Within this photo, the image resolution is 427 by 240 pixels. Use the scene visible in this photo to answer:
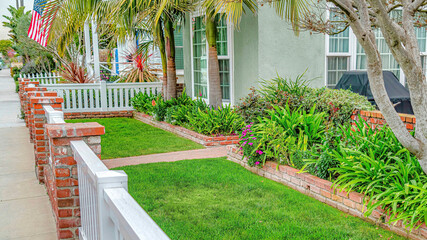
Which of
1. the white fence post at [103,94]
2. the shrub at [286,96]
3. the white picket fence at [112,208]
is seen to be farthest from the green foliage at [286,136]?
the white fence post at [103,94]

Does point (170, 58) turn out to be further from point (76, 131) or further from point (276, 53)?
point (76, 131)

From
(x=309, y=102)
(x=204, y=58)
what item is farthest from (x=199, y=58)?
(x=309, y=102)

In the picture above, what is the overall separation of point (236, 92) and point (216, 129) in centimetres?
211

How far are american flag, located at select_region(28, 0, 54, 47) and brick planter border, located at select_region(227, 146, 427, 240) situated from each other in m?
7.58

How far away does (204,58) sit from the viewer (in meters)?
12.5

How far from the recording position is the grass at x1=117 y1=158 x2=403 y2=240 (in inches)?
175

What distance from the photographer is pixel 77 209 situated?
4.06 metres

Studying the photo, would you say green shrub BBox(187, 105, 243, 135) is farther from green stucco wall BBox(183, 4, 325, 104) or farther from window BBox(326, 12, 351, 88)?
window BBox(326, 12, 351, 88)

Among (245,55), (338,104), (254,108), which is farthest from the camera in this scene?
(245,55)

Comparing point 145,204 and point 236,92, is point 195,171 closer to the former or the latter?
point 145,204

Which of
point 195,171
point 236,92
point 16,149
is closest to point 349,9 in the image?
point 195,171

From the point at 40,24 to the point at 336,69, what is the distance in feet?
30.4

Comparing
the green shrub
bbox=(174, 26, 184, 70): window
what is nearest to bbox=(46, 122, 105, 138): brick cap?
the green shrub

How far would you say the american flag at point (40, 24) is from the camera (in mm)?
11703
